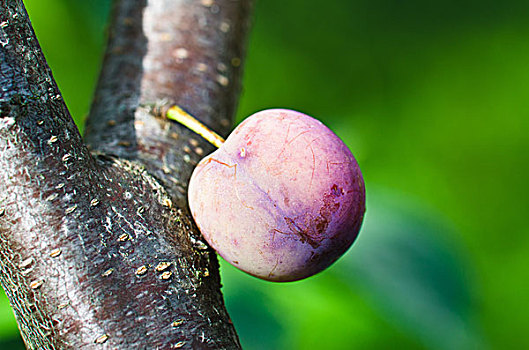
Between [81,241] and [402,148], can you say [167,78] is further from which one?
[402,148]

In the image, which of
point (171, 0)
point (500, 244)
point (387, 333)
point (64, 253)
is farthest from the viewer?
point (500, 244)

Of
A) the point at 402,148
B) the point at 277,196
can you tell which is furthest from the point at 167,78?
the point at 402,148

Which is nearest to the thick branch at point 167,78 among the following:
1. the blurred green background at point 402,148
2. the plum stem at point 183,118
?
the plum stem at point 183,118

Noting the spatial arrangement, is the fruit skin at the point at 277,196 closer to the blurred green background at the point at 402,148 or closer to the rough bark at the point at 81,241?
the rough bark at the point at 81,241

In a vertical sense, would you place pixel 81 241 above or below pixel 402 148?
above

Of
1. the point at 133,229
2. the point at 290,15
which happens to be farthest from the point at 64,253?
the point at 290,15

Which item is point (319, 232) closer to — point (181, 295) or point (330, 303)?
point (181, 295)
